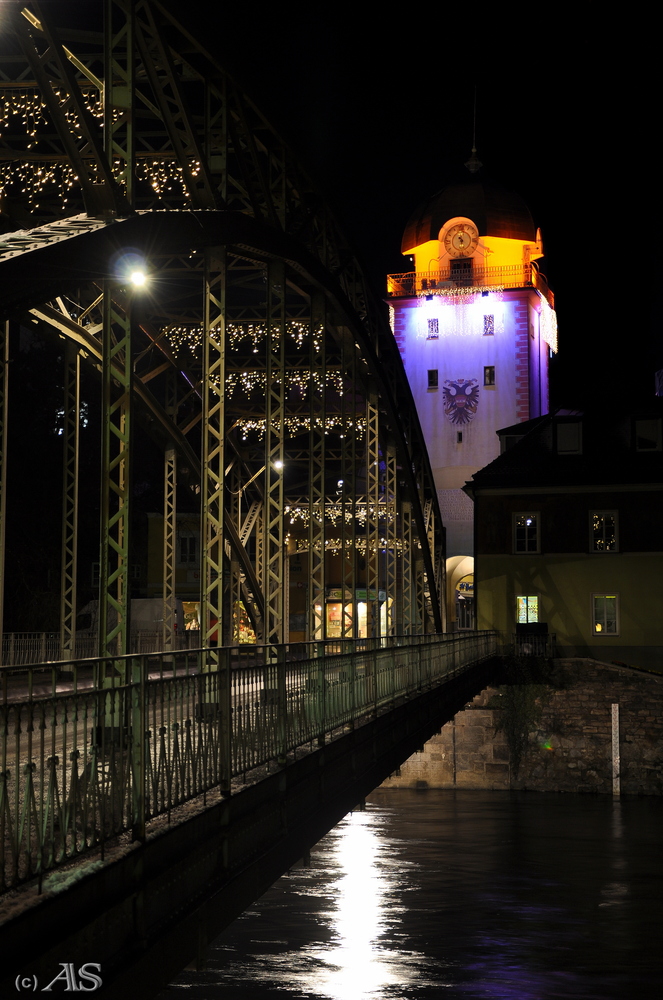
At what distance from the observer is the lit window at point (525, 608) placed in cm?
4434

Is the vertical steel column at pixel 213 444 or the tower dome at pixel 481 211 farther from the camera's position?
the tower dome at pixel 481 211

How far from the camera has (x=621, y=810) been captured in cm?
3541

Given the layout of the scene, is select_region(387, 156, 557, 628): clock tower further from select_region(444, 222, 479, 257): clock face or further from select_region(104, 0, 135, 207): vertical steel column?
select_region(104, 0, 135, 207): vertical steel column

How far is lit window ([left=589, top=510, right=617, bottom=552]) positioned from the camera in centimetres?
4362

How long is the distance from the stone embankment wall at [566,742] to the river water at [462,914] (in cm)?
217

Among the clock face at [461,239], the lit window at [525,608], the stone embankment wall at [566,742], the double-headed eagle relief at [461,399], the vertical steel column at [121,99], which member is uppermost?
the clock face at [461,239]

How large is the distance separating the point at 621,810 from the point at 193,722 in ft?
95.6

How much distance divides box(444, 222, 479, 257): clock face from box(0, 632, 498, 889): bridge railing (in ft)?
166

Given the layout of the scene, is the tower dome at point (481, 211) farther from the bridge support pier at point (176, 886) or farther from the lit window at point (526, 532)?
the bridge support pier at point (176, 886)

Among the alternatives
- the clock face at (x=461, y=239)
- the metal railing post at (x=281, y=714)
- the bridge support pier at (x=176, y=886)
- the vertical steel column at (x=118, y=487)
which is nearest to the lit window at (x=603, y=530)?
the clock face at (x=461, y=239)

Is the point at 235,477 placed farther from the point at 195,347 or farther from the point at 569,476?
the point at 569,476

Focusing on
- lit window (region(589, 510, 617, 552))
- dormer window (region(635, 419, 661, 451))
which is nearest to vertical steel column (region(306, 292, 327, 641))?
lit window (region(589, 510, 617, 552))

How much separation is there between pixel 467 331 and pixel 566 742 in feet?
84.5

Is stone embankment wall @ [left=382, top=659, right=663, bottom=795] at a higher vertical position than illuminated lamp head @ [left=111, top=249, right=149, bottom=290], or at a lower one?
lower
